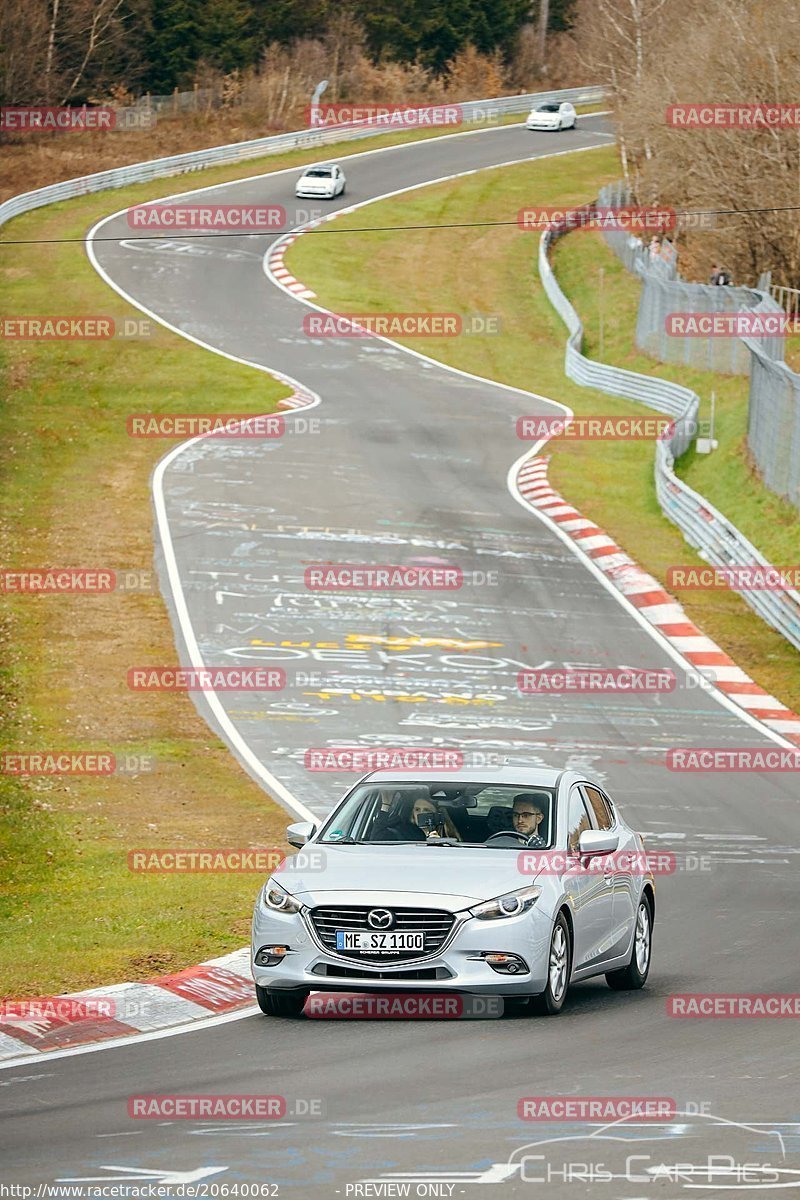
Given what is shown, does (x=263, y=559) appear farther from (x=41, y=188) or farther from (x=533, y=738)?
(x=41, y=188)

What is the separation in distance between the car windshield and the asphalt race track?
111cm

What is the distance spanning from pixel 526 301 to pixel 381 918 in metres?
50.5

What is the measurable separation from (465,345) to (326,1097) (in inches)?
1860
